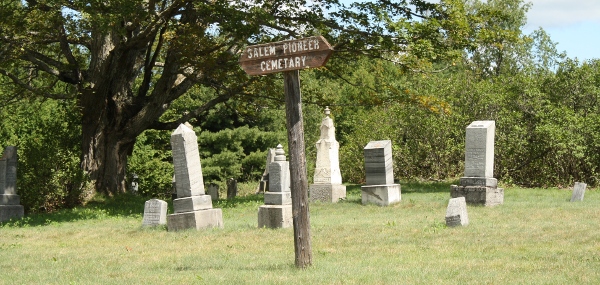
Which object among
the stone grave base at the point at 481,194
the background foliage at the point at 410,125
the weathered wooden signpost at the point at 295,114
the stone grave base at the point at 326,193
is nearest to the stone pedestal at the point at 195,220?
the stone grave base at the point at 481,194

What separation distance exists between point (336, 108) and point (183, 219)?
12.3 m

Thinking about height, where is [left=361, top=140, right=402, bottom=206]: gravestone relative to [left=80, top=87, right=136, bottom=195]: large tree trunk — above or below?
below

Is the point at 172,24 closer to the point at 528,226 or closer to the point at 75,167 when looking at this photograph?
the point at 75,167

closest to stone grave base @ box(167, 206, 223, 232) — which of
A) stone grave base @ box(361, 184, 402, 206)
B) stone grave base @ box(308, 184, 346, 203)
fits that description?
stone grave base @ box(361, 184, 402, 206)

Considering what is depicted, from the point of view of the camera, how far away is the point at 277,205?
16.3 metres

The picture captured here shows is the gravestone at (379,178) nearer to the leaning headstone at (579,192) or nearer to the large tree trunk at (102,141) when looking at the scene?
the leaning headstone at (579,192)

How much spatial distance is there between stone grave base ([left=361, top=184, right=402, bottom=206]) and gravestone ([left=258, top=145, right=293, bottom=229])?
15.5 feet

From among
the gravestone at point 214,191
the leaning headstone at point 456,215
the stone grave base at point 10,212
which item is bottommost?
the leaning headstone at point 456,215

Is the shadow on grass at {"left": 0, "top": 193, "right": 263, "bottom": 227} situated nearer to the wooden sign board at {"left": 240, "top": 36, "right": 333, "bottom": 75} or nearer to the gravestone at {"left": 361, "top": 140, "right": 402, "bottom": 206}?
the gravestone at {"left": 361, "top": 140, "right": 402, "bottom": 206}

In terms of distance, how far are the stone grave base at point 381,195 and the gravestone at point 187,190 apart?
561 centimetres

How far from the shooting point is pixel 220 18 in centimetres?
2272

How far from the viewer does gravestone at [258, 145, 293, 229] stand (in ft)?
53.1

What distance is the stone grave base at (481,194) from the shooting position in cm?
1941

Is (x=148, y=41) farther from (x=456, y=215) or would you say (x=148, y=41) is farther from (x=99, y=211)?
(x=456, y=215)
